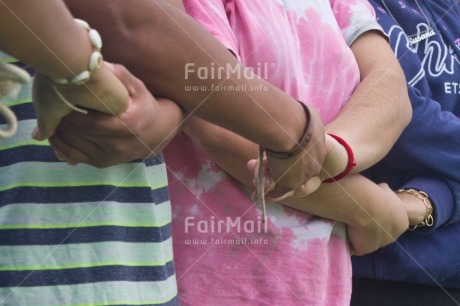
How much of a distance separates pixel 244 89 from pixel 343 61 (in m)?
0.37

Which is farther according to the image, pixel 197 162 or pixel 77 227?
pixel 197 162

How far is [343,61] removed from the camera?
1.13 metres

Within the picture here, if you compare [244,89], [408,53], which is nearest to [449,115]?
[408,53]

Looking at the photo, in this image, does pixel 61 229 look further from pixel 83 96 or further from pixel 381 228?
pixel 381 228

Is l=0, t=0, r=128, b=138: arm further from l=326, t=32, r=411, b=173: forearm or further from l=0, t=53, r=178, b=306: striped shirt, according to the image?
l=326, t=32, r=411, b=173: forearm

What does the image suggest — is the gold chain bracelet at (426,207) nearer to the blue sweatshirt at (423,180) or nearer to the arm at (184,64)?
A: the blue sweatshirt at (423,180)

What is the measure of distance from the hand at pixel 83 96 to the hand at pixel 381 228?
0.52 m

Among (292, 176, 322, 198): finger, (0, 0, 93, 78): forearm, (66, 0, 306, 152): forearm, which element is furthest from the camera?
(292, 176, 322, 198): finger

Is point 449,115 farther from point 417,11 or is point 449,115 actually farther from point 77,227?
point 77,227

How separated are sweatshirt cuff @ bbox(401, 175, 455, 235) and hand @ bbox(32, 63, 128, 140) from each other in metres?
0.70

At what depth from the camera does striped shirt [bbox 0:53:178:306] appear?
81 centimetres

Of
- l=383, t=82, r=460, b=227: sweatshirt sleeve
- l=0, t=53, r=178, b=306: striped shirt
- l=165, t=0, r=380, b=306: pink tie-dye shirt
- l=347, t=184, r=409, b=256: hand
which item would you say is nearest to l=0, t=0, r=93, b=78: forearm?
l=0, t=53, r=178, b=306: striped shirt

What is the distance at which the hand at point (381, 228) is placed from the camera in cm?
112

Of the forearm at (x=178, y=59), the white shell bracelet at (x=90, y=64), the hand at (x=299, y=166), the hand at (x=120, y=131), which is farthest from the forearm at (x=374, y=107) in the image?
the white shell bracelet at (x=90, y=64)
